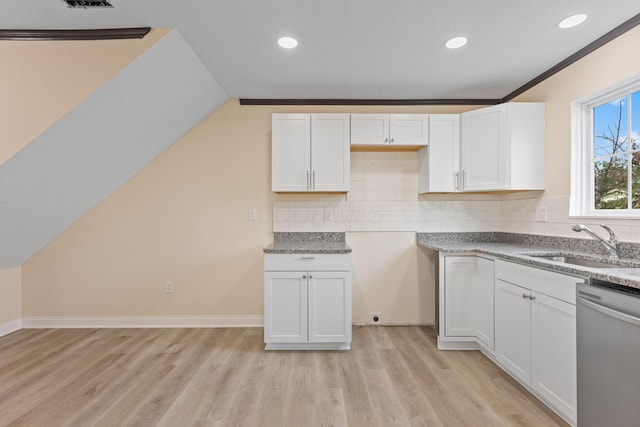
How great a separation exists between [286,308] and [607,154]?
2755 millimetres

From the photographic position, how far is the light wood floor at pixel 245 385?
186 centimetres

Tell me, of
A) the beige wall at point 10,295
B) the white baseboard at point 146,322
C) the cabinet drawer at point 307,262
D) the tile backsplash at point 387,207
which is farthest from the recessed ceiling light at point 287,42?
the beige wall at point 10,295

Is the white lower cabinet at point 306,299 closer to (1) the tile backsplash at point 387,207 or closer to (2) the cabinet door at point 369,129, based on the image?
(1) the tile backsplash at point 387,207

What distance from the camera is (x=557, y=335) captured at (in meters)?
1.80

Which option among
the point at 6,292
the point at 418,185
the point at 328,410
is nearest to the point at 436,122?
the point at 418,185

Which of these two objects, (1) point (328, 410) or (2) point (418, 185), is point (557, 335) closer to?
(1) point (328, 410)

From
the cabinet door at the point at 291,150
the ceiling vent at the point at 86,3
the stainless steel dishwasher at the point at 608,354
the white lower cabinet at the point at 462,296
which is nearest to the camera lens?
the stainless steel dishwasher at the point at 608,354

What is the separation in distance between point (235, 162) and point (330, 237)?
4.25 feet

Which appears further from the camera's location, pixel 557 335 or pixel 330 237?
pixel 330 237

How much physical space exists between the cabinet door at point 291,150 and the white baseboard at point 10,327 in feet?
9.86

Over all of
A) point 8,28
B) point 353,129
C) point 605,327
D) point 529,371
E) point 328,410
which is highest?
point 8,28

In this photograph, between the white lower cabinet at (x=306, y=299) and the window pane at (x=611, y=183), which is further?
the white lower cabinet at (x=306, y=299)

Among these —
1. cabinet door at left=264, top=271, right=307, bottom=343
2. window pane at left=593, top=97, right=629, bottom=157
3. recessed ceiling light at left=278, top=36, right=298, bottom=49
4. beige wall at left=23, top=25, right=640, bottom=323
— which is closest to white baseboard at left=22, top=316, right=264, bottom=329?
beige wall at left=23, top=25, right=640, bottom=323

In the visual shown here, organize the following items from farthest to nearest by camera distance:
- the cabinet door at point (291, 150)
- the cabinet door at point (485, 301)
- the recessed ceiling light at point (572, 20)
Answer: the cabinet door at point (291, 150), the cabinet door at point (485, 301), the recessed ceiling light at point (572, 20)
